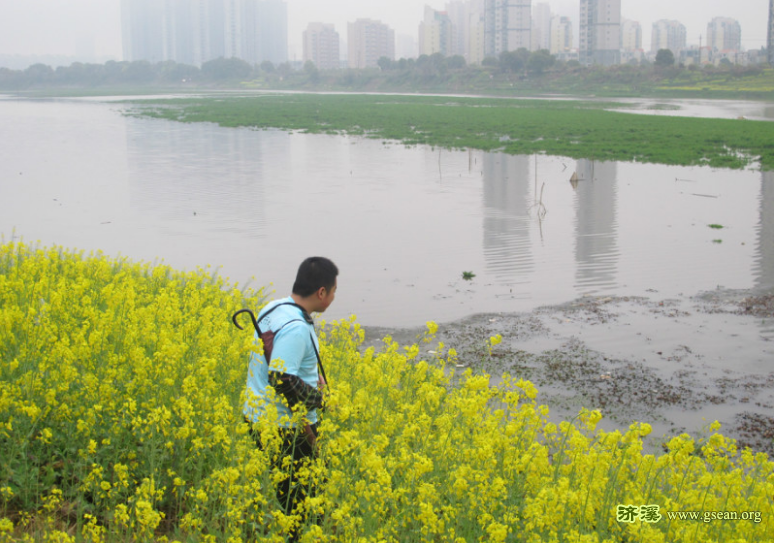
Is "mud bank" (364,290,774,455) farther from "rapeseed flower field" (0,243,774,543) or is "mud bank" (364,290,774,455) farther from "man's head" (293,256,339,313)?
"man's head" (293,256,339,313)

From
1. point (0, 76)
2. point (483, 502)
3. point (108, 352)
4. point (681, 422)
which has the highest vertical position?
point (0, 76)

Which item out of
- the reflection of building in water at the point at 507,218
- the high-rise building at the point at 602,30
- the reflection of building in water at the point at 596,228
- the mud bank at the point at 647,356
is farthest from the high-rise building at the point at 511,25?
the mud bank at the point at 647,356

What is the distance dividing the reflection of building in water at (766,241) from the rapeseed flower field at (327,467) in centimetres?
875

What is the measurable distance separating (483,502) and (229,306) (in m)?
4.74

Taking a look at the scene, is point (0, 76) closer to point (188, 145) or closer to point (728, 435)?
point (188, 145)

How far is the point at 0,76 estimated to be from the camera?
16688cm

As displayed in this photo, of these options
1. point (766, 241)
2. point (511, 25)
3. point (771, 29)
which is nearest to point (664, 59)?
point (771, 29)

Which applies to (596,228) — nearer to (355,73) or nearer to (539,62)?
(539,62)

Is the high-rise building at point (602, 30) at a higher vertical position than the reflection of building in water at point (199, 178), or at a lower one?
higher

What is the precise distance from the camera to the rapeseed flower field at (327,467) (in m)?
3.72

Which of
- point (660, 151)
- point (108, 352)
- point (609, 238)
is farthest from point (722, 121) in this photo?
point (108, 352)

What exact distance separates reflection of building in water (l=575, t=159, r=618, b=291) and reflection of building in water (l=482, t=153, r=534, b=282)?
0.99 m

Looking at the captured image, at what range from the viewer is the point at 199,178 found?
2488 cm

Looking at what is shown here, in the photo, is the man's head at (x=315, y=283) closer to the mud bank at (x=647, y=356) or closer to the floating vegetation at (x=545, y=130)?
the mud bank at (x=647, y=356)
